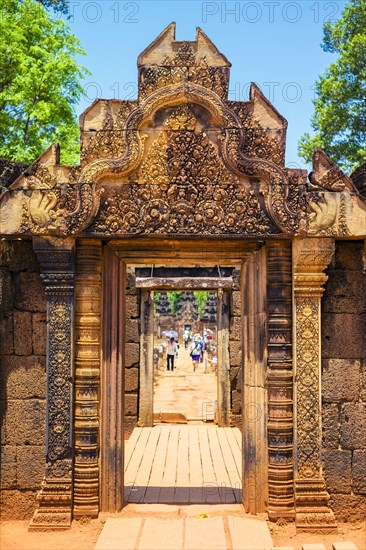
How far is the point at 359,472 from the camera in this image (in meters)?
6.01

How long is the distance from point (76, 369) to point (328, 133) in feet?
47.2

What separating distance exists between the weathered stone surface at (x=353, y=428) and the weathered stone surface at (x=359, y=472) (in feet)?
0.26

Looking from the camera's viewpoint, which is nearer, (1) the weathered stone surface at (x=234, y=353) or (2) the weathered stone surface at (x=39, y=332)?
(2) the weathered stone surface at (x=39, y=332)

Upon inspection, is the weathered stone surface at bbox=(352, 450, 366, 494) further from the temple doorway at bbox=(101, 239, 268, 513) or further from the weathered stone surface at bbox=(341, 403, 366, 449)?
the temple doorway at bbox=(101, 239, 268, 513)

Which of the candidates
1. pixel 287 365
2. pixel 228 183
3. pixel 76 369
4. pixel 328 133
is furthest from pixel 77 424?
pixel 328 133

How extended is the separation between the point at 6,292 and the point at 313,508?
11.3ft

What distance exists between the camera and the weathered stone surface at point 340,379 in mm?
6027

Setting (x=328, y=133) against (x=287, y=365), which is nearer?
(x=287, y=365)

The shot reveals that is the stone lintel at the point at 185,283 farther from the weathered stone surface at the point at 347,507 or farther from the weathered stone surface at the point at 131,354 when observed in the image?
the weathered stone surface at the point at 347,507

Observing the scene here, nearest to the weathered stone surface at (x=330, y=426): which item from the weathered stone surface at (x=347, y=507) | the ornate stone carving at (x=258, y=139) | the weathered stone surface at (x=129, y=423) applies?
the weathered stone surface at (x=347, y=507)

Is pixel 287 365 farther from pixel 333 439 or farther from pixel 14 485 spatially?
pixel 14 485

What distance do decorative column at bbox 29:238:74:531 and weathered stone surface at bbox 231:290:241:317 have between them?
624 centimetres

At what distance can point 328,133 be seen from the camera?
1855 centimetres

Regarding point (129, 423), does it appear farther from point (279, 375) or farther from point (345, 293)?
point (345, 293)
